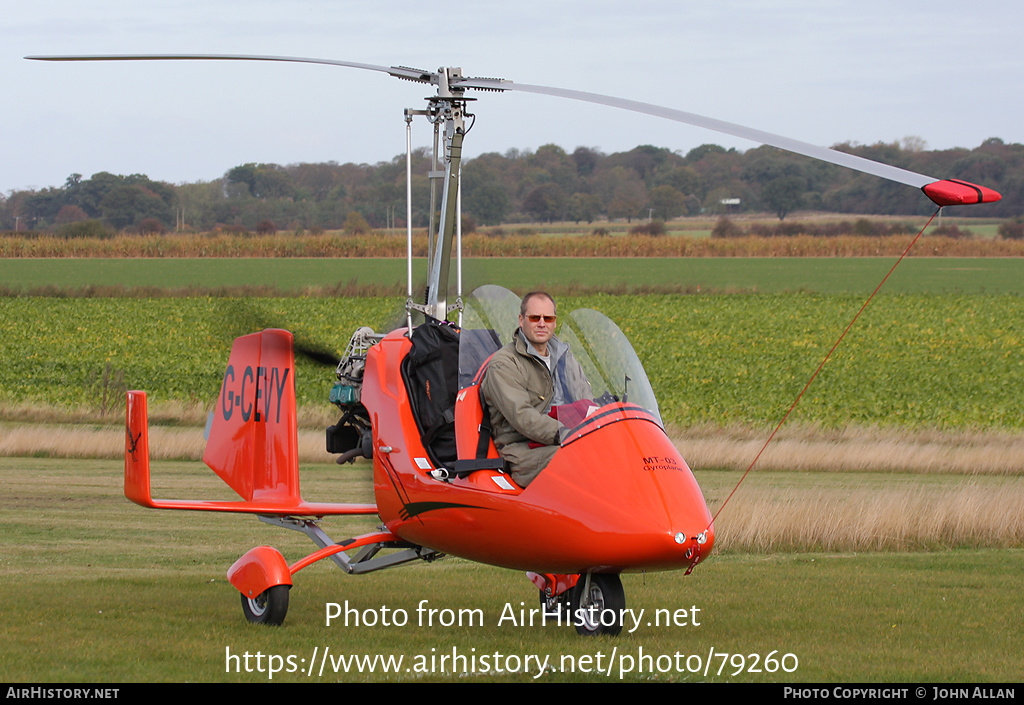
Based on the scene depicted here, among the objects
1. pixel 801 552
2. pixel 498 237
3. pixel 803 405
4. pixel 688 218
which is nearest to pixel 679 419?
pixel 803 405

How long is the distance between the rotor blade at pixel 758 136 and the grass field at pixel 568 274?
41648mm

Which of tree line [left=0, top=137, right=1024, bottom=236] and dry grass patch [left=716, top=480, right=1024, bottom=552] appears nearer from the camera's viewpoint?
dry grass patch [left=716, top=480, right=1024, bottom=552]

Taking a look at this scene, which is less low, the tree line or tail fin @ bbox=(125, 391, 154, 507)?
the tree line

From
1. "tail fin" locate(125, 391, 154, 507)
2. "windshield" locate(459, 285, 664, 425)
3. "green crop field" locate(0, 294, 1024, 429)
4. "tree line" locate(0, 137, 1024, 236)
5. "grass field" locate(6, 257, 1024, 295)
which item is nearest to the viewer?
"windshield" locate(459, 285, 664, 425)

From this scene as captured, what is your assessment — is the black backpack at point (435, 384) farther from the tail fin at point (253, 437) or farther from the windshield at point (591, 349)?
the tail fin at point (253, 437)

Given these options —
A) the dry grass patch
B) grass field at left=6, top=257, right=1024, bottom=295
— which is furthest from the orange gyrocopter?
grass field at left=6, top=257, right=1024, bottom=295

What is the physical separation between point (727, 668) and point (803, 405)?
622 inches

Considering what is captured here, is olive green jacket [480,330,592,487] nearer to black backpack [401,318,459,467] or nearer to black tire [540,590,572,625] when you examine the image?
black backpack [401,318,459,467]

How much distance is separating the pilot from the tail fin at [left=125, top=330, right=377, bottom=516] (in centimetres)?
183

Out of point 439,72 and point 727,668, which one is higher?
point 439,72

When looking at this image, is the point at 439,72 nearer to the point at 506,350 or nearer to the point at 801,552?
the point at 506,350

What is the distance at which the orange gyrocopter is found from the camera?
5.82 meters

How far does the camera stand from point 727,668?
5.87 metres

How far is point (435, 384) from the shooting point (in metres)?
7.07
